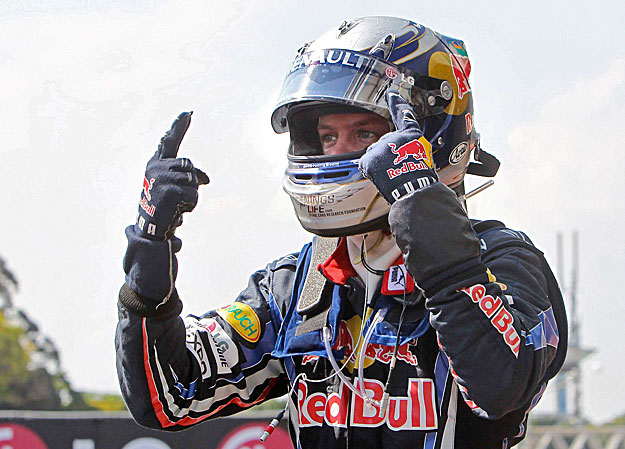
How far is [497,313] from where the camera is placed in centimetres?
262

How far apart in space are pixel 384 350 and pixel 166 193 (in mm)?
823

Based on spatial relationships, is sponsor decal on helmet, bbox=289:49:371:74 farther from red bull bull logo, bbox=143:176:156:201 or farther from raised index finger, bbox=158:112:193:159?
red bull bull logo, bbox=143:176:156:201

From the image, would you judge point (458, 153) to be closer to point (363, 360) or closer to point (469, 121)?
point (469, 121)

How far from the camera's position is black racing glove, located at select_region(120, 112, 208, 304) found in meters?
2.97

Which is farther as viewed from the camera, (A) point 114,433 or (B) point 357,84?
(A) point 114,433

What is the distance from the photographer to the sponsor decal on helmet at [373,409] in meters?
2.94

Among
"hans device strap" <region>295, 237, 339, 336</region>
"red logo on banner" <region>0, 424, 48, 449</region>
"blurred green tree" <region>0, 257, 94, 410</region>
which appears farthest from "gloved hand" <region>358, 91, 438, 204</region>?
"blurred green tree" <region>0, 257, 94, 410</region>

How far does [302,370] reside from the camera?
3.19 metres

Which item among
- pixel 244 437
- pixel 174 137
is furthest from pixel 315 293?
pixel 244 437

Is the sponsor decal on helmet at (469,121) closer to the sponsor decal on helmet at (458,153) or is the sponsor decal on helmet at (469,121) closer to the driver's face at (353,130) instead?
the sponsor decal on helmet at (458,153)

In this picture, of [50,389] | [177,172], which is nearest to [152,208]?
[177,172]

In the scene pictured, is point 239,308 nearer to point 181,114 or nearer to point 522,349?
point 181,114

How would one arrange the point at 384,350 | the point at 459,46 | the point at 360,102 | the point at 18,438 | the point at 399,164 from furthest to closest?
the point at 18,438 < the point at 459,46 < the point at 360,102 < the point at 384,350 < the point at 399,164

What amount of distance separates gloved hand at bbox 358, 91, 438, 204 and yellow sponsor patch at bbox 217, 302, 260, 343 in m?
0.84
